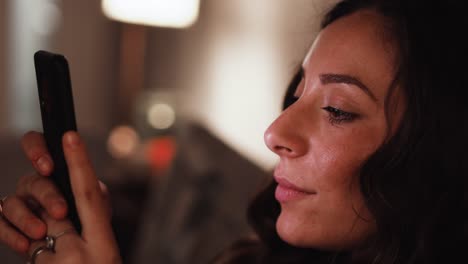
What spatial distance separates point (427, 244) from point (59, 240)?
0.50 meters

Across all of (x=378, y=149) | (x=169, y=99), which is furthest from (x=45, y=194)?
(x=169, y=99)

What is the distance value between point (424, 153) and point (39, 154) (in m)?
0.52

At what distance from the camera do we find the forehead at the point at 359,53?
753 mm

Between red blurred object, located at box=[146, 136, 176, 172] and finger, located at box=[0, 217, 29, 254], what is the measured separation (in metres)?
1.85

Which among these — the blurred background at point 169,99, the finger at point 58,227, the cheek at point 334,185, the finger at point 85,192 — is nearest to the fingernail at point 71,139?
the finger at point 85,192

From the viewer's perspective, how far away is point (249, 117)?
7.29 ft

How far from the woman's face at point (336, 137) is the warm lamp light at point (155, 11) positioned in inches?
85.0

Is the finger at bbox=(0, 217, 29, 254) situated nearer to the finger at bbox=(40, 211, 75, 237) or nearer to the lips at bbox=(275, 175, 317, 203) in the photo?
the finger at bbox=(40, 211, 75, 237)

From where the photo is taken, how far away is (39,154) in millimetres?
677

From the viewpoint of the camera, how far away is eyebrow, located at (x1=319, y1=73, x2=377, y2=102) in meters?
0.75

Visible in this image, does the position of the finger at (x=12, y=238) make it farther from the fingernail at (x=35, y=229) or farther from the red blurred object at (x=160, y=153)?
the red blurred object at (x=160, y=153)

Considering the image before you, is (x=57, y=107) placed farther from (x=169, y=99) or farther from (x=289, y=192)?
(x=169, y=99)

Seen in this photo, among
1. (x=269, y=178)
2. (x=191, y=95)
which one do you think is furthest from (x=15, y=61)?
(x=269, y=178)

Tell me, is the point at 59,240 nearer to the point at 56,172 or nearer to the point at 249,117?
the point at 56,172
